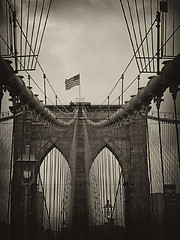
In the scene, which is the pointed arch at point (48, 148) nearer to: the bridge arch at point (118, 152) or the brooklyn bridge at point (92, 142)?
the brooklyn bridge at point (92, 142)

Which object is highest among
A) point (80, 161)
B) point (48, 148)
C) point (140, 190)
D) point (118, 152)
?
point (48, 148)

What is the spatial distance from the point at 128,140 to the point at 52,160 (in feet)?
24.9

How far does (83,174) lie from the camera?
9.44 metres

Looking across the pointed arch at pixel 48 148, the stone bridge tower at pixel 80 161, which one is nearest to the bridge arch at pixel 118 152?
the stone bridge tower at pixel 80 161

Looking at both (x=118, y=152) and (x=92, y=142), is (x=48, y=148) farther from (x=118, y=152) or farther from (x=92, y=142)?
(x=118, y=152)

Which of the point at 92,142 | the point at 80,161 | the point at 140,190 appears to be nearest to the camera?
the point at 80,161

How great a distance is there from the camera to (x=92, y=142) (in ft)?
53.3

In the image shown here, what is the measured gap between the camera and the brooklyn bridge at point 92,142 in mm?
4500

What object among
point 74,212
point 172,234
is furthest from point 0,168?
point 172,234

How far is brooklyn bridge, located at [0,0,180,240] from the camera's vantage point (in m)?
4.50

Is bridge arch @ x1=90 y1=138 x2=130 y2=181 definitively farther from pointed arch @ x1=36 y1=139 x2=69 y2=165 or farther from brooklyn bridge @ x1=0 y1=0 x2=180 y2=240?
pointed arch @ x1=36 y1=139 x2=69 y2=165

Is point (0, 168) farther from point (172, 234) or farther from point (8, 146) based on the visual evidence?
point (172, 234)

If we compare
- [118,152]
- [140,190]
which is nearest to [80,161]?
[140,190]

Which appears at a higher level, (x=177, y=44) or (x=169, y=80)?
(x=177, y=44)
